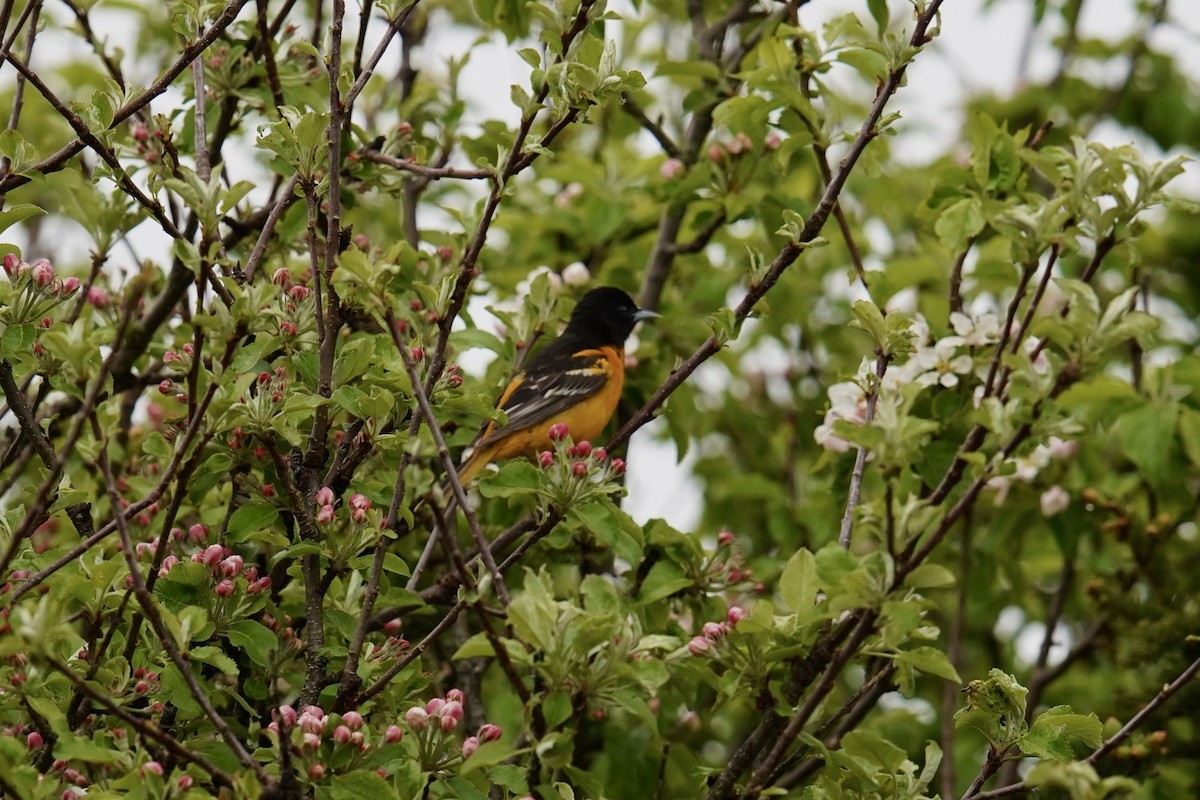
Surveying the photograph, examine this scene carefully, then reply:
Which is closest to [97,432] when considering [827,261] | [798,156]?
[798,156]

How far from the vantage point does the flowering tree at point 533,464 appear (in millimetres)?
2785

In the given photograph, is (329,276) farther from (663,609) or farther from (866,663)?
(866,663)

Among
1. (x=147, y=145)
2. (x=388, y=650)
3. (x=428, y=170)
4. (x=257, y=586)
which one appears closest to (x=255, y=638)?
(x=257, y=586)

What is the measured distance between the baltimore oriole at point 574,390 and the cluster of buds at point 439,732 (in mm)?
2876

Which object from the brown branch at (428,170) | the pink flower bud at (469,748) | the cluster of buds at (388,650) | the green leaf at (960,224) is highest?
the green leaf at (960,224)

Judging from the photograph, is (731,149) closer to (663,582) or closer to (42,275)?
(663,582)

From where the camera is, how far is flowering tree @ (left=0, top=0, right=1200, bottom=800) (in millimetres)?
2785

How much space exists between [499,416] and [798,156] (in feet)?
7.76

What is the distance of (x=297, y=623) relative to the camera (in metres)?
3.88

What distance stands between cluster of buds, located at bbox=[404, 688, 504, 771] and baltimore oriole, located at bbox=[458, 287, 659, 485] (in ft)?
9.43

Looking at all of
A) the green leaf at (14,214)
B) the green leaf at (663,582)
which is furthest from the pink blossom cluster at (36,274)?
the green leaf at (663,582)

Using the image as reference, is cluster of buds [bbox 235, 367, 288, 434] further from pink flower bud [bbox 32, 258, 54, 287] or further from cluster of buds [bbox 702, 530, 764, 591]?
cluster of buds [bbox 702, 530, 764, 591]

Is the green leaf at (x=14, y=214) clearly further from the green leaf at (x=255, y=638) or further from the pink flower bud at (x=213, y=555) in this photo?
the green leaf at (x=255, y=638)

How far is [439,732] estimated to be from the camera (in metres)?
3.04
